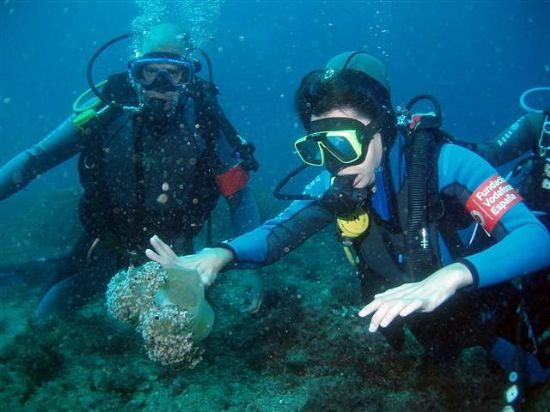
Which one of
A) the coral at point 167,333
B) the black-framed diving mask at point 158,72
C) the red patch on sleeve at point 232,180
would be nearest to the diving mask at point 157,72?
the black-framed diving mask at point 158,72

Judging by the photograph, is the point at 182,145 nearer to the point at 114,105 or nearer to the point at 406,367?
the point at 114,105

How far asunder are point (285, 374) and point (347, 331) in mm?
1038

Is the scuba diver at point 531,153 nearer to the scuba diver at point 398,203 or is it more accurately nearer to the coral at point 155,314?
the scuba diver at point 398,203

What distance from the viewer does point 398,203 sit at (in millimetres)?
3266

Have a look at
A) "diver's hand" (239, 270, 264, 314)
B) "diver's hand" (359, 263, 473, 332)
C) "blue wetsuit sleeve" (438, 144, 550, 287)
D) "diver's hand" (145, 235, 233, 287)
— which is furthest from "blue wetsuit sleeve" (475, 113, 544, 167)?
"diver's hand" (145, 235, 233, 287)

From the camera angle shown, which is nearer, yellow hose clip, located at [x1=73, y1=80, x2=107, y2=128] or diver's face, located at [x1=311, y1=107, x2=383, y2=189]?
diver's face, located at [x1=311, y1=107, x2=383, y2=189]

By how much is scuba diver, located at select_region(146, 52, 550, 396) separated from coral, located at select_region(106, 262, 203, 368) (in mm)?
195

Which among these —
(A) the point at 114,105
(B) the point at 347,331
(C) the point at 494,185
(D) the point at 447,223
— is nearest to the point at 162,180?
(A) the point at 114,105

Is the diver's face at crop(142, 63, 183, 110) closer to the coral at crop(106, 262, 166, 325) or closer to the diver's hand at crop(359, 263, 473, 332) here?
the coral at crop(106, 262, 166, 325)

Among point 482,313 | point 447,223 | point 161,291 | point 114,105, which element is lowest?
point 482,313

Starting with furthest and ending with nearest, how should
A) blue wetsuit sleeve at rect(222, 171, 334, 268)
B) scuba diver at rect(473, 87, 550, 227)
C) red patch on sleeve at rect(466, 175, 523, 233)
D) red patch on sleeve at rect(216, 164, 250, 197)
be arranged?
1. red patch on sleeve at rect(216, 164, 250, 197)
2. scuba diver at rect(473, 87, 550, 227)
3. blue wetsuit sleeve at rect(222, 171, 334, 268)
4. red patch on sleeve at rect(466, 175, 523, 233)

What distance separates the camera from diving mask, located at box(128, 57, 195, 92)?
16.1ft

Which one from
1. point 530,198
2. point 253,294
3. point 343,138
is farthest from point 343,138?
point 530,198

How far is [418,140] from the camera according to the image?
122 inches
